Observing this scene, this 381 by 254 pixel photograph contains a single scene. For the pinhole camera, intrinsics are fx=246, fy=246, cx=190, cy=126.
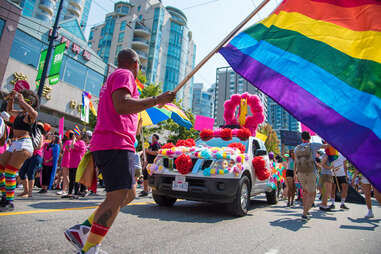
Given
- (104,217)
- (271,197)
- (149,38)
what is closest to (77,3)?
(149,38)

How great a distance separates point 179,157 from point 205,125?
616 centimetres

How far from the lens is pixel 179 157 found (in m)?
4.78

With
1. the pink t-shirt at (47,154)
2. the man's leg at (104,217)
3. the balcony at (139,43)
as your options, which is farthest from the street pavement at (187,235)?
the balcony at (139,43)

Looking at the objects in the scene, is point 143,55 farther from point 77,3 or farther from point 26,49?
point 77,3

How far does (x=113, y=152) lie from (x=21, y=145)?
2.79m

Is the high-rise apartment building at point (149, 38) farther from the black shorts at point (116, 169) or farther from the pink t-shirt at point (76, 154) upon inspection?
the black shorts at point (116, 169)

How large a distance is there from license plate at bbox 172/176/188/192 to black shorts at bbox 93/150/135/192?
2751 millimetres

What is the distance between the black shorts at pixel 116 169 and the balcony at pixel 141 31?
1924 inches

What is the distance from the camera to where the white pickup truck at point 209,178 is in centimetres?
450

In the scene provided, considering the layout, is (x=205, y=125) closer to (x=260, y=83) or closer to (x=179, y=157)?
(x=179, y=157)

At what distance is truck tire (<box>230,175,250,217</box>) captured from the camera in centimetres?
471

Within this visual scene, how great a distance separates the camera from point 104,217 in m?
1.87

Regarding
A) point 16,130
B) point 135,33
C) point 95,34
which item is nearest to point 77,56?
point 16,130

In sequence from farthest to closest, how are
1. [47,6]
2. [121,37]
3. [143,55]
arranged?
[47,6] → [121,37] → [143,55]
